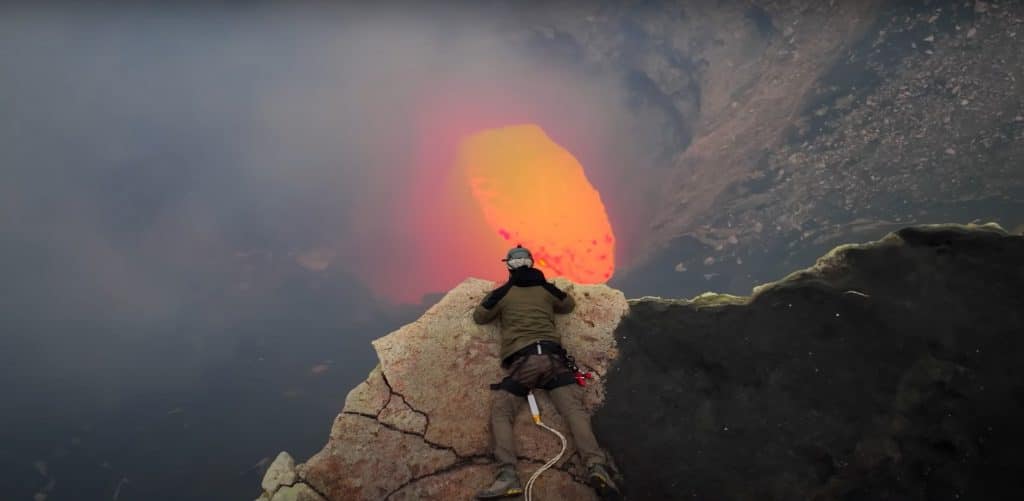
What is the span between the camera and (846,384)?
14.4 feet

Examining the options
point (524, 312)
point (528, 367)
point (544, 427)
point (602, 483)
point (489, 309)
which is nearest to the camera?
point (602, 483)

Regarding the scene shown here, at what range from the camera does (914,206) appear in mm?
20125

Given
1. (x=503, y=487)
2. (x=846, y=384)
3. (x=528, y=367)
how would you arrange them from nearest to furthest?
(x=503, y=487)
(x=846, y=384)
(x=528, y=367)

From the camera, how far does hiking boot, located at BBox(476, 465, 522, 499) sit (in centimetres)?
415

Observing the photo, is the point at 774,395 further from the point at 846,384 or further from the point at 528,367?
the point at 528,367

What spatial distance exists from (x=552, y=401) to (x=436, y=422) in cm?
127

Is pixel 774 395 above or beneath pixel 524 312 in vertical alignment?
beneath

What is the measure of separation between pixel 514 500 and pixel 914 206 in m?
24.3

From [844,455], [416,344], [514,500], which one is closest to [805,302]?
[844,455]

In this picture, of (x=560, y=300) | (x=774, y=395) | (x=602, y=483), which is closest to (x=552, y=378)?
(x=560, y=300)

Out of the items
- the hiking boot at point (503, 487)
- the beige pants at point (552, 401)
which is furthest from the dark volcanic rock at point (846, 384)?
the hiking boot at point (503, 487)

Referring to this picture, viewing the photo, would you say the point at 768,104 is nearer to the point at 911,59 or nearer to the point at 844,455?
the point at 911,59

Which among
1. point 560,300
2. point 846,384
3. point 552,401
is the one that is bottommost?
point 846,384

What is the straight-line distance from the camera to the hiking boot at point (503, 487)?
13.6 ft
